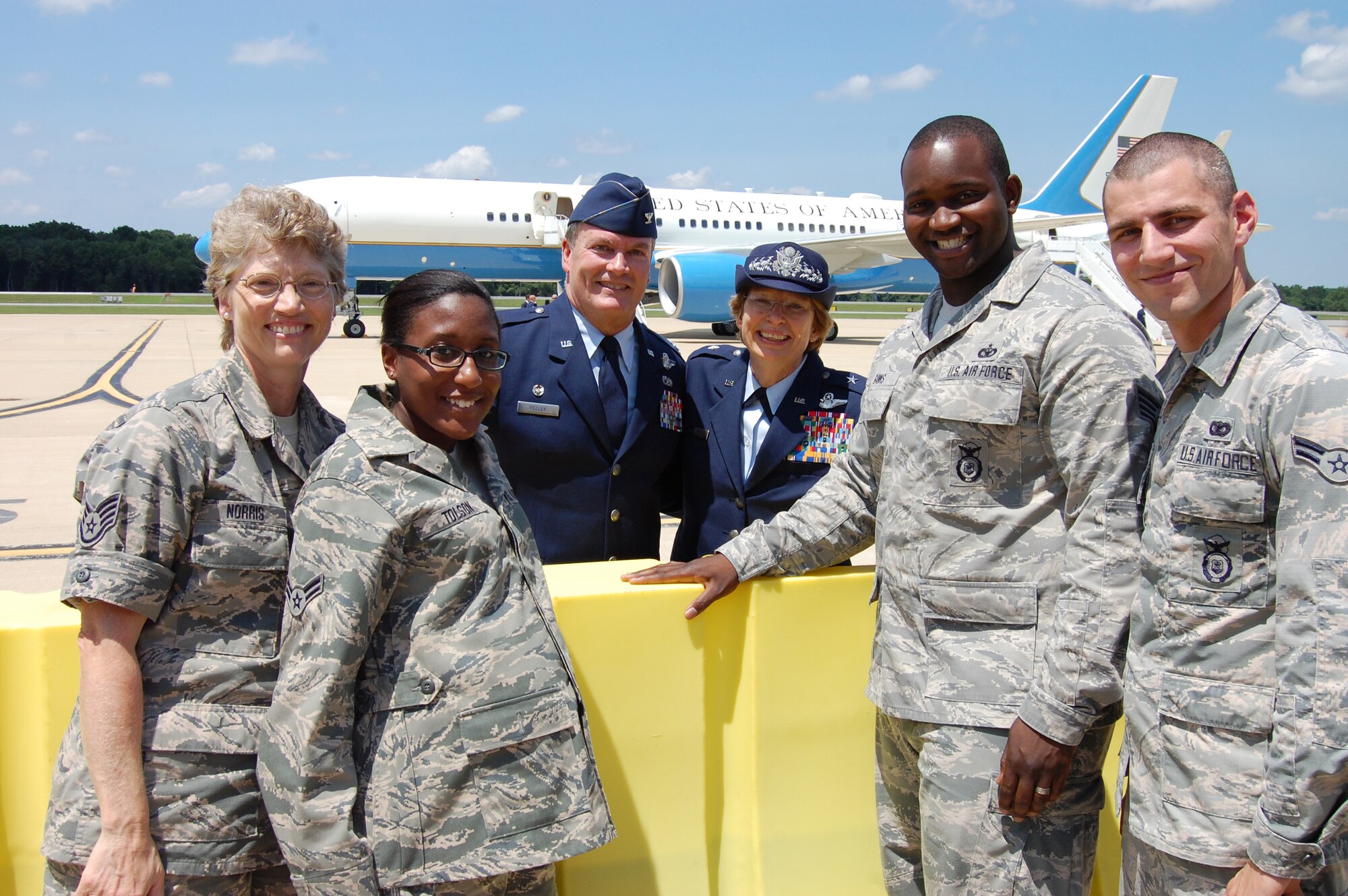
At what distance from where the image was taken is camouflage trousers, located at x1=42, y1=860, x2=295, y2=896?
1684 mm

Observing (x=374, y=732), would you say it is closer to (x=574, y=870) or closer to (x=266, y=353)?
(x=266, y=353)

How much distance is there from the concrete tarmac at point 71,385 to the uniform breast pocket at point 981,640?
4466 mm

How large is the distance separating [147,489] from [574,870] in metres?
1.48

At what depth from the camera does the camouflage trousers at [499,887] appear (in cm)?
166

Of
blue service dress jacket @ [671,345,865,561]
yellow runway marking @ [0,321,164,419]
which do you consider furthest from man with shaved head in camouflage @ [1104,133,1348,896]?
yellow runway marking @ [0,321,164,419]

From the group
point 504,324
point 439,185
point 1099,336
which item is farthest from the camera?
point 439,185

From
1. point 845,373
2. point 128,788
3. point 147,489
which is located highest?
point 845,373

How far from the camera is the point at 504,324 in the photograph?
3236 millimetres

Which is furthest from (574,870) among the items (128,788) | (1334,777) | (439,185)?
(439,185)

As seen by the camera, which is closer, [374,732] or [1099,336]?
Answer: [374,732]

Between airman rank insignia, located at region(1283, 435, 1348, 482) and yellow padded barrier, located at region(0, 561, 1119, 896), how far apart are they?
1.27m

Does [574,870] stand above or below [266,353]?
below

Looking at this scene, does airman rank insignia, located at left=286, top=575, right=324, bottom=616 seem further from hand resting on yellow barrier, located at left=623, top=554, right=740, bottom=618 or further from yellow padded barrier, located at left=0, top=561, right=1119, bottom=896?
hand resting on yellow barrier, located at left=623, top=554, right=740, bottom=618

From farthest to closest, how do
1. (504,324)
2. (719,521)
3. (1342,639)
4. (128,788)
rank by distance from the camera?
(504,324) < (719,521) < (128,788) < (1342,639)
